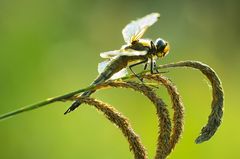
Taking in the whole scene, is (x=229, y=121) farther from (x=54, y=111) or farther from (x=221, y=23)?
(x=221, y=23)

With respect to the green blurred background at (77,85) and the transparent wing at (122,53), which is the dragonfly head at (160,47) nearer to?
the transparent wing at (122,53)

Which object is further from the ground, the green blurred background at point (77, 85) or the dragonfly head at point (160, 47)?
the green blurred background at point (77, 85)

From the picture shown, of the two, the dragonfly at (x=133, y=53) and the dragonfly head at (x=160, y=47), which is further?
the dragonfly head at (x=160, y=47)

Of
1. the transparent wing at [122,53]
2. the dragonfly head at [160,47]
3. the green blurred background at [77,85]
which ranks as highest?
the green blurred background at [77,85]

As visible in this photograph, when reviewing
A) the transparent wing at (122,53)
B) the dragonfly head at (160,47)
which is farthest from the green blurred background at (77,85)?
the transparent wing at (122,53)

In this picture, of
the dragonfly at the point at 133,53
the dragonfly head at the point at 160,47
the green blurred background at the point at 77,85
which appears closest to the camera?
the dragonfly at the point at 133,53

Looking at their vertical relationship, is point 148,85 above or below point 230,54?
below

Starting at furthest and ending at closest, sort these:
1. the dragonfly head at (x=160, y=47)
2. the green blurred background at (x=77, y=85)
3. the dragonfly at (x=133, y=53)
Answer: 1. the green blurred background at (x=77, y=85)
2. the dragonfly head at (x=160, y=47)
3. the dragonfly at (x=133, y=53)

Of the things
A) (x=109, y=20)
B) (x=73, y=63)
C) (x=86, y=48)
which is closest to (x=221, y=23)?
(x=109, y=20)
